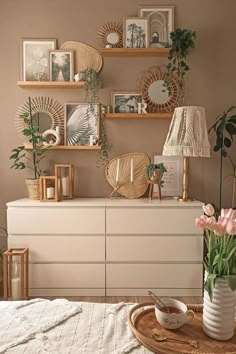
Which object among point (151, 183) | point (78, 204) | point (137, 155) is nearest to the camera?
point (78, 204)

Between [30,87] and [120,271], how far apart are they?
192 centimetres

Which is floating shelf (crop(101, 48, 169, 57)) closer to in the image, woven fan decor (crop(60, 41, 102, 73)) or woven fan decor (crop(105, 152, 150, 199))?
woven fan decor (crop(60, 41, 102, 73))

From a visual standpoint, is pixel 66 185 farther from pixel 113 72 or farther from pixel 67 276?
pixel 113 72

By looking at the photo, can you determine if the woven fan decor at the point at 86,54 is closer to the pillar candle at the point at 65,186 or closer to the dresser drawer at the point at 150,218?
the pillar candle at the point at 65,186

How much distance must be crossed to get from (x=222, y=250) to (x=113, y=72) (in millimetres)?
2477

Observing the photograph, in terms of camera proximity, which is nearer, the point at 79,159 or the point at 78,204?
the point at 78,204

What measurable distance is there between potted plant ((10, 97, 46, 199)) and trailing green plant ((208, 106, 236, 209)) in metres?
1.60

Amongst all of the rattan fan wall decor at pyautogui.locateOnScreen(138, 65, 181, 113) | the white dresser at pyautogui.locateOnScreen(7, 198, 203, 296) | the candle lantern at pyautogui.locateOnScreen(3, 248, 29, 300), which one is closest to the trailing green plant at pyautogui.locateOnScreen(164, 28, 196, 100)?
the rattan fan wall decor at pyautogui.locateOnScreen(138, 65, 181, 113)

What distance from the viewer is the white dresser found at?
9.30 feet

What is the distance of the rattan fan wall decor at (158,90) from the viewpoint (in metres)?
3.23

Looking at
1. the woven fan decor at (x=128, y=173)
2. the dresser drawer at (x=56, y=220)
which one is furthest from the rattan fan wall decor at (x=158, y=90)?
the dresser drawer at (x=56, y=220)

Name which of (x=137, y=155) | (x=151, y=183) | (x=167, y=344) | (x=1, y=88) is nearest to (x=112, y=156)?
(x=137, y=155)

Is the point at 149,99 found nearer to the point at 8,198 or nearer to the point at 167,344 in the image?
the point at 8,198

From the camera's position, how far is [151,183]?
305 cm
